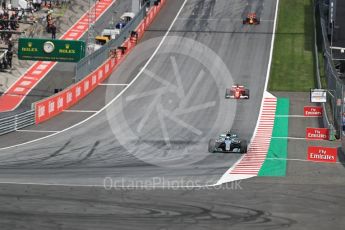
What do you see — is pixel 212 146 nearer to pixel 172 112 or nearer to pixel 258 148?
pixel 258 148

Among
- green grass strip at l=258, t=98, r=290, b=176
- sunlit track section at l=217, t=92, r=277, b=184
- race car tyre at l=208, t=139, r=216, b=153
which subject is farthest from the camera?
race car tyre at l=208, t=139, r=216, b=153

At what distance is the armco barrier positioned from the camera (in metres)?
45.8

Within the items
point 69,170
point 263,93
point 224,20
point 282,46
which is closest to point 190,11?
point 224,20

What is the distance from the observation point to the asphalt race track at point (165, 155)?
79.3ft

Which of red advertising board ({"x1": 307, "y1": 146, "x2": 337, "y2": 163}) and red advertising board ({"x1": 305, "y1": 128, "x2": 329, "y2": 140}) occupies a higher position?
red advertising board ({"x1": 305, "y1": 128, "x2": 329, "y2": 140})

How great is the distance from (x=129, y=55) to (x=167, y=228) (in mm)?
39038

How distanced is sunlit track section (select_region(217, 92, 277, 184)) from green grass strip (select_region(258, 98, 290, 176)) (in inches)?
9.3

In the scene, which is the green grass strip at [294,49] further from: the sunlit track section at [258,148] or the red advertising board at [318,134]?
the red advertising board at [318,134]

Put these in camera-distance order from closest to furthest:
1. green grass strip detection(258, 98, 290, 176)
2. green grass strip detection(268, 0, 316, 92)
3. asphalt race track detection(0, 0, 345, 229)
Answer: asphalt race track detection(0, 0, 345, 229), green grass strip detection(258, 98, 290, 176), green grass strip detection(268, 0, 316, 92)

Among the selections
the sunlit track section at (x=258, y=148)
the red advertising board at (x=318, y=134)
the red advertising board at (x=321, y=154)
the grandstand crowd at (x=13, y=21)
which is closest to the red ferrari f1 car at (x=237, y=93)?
the sunlit track section at (x=258, y=148)

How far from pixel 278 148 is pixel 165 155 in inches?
234

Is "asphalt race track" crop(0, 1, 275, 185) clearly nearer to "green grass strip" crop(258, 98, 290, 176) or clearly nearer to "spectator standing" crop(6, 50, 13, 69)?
"green grass strip" crop(258, 98, 290, 176)

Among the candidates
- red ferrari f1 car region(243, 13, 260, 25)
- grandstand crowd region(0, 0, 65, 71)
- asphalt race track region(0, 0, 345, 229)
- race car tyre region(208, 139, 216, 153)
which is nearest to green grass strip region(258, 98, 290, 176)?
asphalt race track region(0, 0, 345, 229)

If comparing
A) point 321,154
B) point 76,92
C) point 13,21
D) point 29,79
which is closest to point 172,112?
point 76,92
